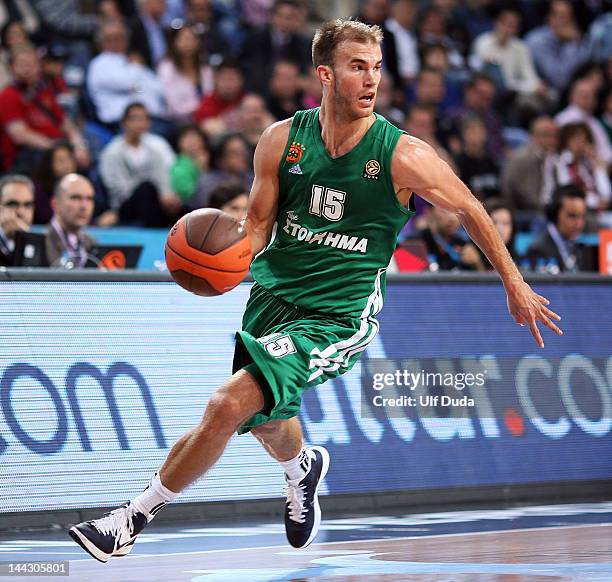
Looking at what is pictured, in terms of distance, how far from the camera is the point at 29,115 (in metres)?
12.6

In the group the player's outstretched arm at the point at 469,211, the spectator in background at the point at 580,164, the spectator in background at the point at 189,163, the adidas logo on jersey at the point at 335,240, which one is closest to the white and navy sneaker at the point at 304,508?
the adidas logo on jersey at the point at 335,240

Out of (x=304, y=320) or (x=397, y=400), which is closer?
(x=304, y=320)

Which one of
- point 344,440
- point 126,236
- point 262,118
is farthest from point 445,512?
point 262,118

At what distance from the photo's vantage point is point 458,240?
10.9m

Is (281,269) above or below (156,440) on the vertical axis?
above

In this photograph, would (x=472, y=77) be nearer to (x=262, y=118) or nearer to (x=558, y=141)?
(x=558, y=141)

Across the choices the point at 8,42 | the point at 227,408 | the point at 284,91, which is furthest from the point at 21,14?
the point at 227,408

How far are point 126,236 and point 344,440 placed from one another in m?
4.09

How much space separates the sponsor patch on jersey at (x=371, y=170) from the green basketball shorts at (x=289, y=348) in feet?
2.19

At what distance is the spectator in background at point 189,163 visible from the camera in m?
12.6

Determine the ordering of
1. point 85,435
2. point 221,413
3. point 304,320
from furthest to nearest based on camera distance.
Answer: point 85,435, point 304,320, point 221,413

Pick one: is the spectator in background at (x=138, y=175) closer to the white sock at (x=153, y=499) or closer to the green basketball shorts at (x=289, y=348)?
the green basketball shorts at (x=289, y=348)

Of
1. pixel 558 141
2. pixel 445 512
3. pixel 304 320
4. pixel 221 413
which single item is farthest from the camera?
pixel 558 141

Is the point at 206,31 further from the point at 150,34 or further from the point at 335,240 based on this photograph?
the point at 335,240
